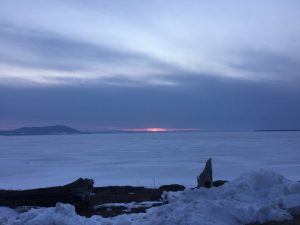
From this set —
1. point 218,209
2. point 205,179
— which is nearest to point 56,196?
point 205,179

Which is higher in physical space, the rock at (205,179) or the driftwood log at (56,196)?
the rock at (205,179)

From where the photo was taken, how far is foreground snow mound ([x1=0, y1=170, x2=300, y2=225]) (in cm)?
941

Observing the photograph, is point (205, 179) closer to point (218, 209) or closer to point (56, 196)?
point (56, 196)

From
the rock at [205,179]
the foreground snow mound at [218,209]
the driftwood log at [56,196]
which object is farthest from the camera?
the rock at [205,179]

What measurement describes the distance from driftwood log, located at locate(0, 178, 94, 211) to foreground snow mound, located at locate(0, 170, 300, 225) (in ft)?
8.27

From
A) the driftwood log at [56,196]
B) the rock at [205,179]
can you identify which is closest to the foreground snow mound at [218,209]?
the driftwood log at [56,196]

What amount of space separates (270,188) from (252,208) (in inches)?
66.7

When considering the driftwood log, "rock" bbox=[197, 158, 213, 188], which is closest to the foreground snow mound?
the driftwood log

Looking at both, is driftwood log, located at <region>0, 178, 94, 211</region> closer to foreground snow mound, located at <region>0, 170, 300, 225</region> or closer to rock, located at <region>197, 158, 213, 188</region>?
foreground snow mound, located at <region>0, 170, 300, 225</region>

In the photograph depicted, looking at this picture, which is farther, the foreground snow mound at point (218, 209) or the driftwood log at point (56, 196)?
the driftwood log at point (56, 196)

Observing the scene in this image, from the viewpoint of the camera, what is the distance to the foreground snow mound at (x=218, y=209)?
941 centimetres

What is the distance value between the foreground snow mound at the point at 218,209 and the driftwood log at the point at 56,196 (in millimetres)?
2521

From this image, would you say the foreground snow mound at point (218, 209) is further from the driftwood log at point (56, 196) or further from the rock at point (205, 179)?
the rock at point (205, 179)

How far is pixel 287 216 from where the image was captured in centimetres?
1011
